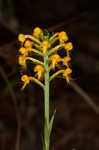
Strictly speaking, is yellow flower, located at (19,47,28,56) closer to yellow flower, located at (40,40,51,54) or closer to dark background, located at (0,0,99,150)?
yellow flower, located at (40,40,51,54)

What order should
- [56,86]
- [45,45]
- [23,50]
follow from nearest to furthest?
[45,45] → [23,50] → [56,86]

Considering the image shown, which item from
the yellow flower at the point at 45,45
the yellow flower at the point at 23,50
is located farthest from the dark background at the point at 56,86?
the yellow flower at the point at 45,45

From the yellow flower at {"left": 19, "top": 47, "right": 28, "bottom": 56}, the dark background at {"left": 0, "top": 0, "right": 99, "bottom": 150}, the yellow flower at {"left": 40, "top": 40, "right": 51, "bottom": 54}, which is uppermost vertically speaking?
the dark background at {"left": 0, "top": 0, "right": 99, "bottom": 150}

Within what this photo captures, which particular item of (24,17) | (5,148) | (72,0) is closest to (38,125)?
(5,148)

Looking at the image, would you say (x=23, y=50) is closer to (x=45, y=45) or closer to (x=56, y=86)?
(x=45, y=45)

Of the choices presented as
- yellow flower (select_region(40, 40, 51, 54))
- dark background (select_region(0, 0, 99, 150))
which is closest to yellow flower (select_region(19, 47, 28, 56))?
yellow flower (select_region(40, 40, 51, 54))

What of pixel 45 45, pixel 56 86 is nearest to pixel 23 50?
pixel 45 45

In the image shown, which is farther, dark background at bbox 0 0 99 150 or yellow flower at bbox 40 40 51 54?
dark background at bbox 0 0 99 150

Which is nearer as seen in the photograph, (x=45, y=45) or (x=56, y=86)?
(x=45, y=45)
